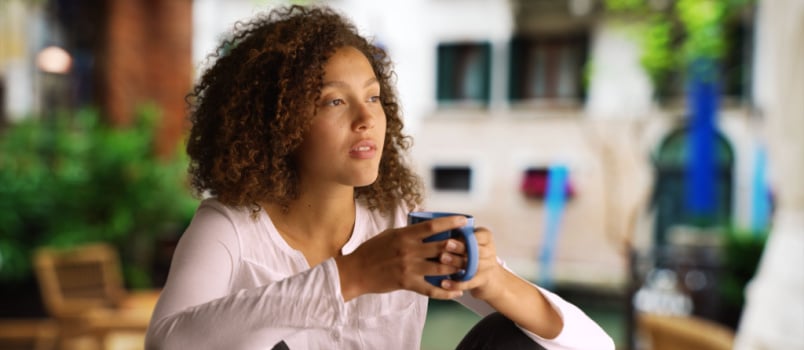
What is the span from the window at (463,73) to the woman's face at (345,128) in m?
11.3

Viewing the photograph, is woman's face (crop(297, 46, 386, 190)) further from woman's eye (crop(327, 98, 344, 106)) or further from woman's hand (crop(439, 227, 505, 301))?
woman's hand (crop(439, 227, 505, 301))

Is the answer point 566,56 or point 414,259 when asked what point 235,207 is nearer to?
point 414,259

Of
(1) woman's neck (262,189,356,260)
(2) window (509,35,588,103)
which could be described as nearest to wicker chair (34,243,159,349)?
(1) woman's neck (262,189,356,260)

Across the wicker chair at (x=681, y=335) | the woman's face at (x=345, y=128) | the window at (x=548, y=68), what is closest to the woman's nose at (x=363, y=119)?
the woman's face at (x=345, y=128)

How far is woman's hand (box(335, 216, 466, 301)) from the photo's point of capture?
2.91ft

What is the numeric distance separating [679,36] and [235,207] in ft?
30.9

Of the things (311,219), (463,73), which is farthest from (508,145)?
(311,219)

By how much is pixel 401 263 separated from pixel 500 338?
0.77ft

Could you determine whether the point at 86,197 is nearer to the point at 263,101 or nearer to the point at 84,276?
the point at 84,276

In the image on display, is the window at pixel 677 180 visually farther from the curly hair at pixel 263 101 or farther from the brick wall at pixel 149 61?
the curly hair at pixel 263 101

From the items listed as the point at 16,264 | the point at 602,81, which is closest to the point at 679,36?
the point at 602,81

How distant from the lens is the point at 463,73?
1230 cm

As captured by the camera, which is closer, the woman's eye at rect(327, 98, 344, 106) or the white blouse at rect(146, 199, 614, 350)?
the white blouse at rect(146, 199, 614, 350)

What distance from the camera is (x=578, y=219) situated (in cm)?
1216
